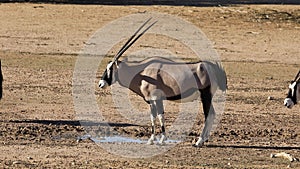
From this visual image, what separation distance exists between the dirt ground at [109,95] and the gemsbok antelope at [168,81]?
1.77 ft

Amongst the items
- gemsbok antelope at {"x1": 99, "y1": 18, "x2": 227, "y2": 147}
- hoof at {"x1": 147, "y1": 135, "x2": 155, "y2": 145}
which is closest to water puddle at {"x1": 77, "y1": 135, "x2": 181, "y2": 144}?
hoof at {"x1": 147, "y1": 135, "x2": 155, "y2": 145}

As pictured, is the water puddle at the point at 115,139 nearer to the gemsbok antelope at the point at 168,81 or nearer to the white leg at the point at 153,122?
the white leg at the point at 153,122

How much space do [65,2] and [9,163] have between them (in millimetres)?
18257

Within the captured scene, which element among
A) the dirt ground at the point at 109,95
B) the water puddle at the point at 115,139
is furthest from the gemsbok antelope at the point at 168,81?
the dirt ground at the point at 109,95

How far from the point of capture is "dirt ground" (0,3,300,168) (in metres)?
12.8

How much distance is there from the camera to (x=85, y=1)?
31.0 m

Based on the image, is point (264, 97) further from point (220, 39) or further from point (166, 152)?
point (220, 39)

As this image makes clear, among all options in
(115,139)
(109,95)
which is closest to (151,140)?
(115,139)

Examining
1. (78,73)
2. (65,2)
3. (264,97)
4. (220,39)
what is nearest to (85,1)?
(65,2)

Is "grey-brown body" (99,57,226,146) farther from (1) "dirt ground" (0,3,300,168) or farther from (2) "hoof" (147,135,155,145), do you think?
(1) "dirt ground" (0,3,300,168)

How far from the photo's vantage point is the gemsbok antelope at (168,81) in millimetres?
13391

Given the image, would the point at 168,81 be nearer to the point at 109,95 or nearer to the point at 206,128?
the point at 206,128

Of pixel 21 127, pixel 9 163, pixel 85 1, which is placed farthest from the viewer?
pixel 85 1

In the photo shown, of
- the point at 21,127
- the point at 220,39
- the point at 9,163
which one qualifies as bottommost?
the point at 9,163
